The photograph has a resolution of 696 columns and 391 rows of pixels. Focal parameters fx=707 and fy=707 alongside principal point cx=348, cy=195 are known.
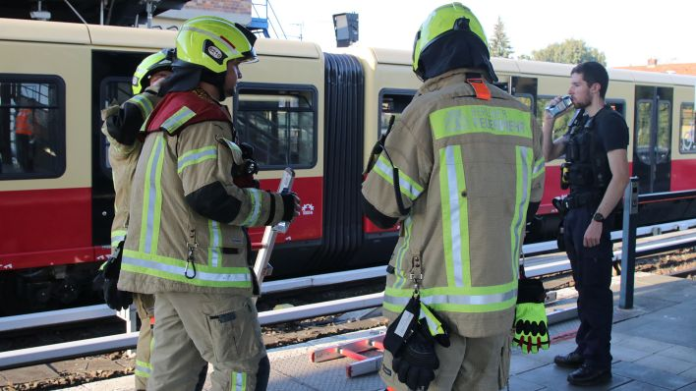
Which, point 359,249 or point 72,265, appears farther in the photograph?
point 359,249

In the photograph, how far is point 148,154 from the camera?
2.94 metres

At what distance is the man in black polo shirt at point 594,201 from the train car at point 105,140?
1214 mm

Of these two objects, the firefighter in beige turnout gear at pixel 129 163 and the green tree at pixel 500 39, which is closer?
the firefighter in beige turnout gear at pixel 129 163

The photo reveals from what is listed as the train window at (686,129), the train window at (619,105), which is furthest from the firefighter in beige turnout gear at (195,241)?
the train window at (686,129)

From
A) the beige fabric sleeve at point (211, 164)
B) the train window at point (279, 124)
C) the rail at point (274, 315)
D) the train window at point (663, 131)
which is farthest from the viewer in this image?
the train window at point (663, 131)

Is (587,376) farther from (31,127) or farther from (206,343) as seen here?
(31,127)

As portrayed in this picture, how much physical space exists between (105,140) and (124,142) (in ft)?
13.4

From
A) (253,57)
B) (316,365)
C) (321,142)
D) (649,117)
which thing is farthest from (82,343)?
(649,117)

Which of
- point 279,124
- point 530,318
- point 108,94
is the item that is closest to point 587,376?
point 530,318

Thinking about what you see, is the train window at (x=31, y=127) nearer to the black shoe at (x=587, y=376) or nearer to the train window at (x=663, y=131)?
the black shoe at (x=587, y=376)

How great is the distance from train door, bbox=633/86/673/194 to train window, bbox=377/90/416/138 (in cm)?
539

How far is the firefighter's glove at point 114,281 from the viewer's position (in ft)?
11.1

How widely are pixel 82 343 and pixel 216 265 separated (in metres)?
2.04

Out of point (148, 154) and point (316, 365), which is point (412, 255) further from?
point (316, 365)
